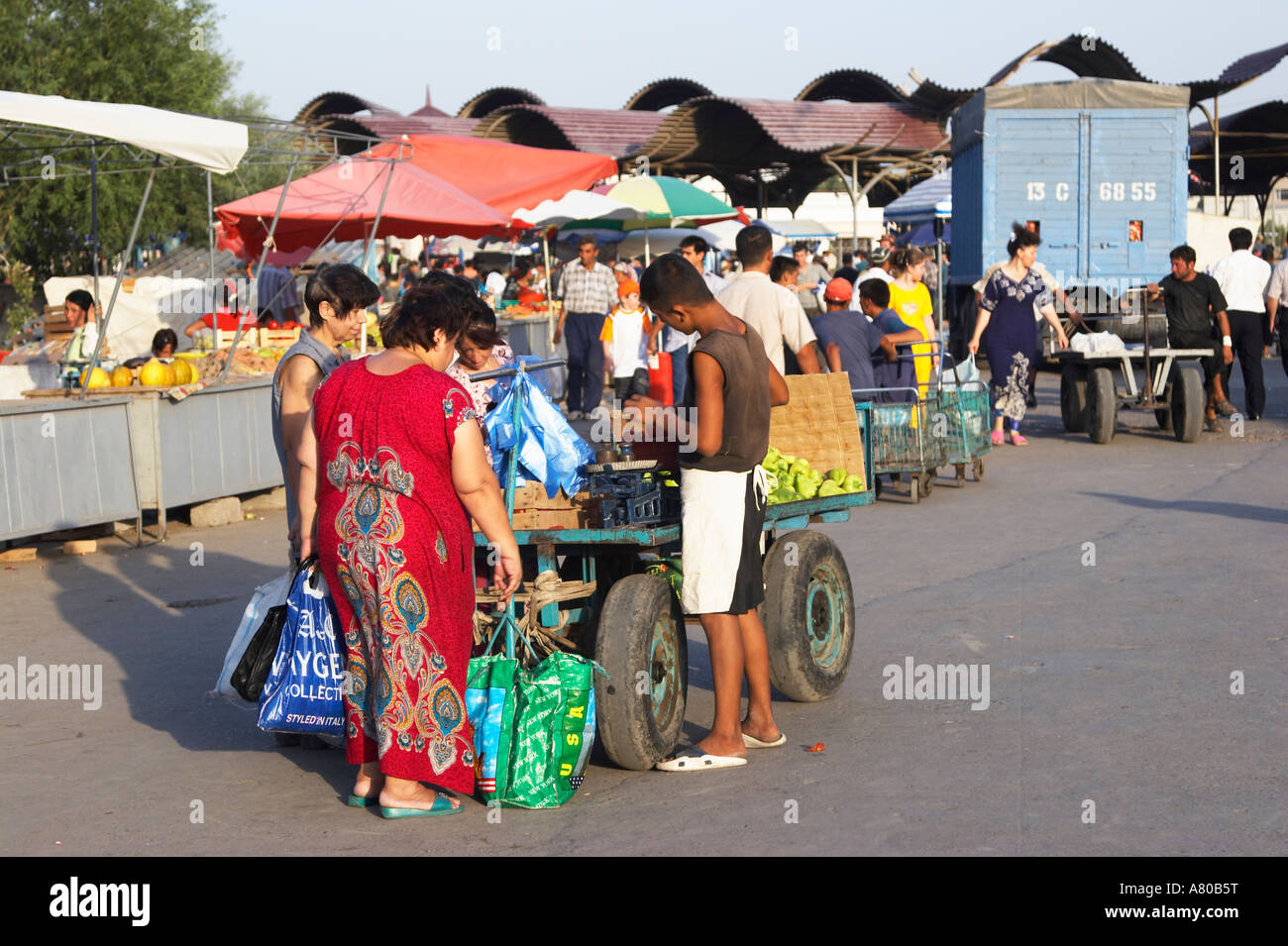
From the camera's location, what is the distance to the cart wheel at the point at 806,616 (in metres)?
6.42

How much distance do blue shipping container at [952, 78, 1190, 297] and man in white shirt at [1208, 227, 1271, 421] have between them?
12.7ft

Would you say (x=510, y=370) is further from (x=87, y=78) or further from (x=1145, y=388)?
(x=87, y=78)

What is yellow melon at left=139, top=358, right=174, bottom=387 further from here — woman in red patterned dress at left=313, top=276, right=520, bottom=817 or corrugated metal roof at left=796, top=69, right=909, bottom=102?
corrugated metal roof at left=796, top=69, right=909, bottom=102

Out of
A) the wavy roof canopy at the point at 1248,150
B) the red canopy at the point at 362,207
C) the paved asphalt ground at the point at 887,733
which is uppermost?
the wavy roof canopy at the point at 1248,150

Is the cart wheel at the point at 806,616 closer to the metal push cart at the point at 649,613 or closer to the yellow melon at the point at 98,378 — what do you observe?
the metal push cart at the point at 649,613

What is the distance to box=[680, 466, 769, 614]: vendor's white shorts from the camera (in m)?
5.68

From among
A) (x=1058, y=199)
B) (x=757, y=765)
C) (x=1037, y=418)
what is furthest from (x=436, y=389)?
(x=1058, y=199)

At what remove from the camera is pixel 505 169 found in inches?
674

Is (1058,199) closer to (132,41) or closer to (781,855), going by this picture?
(132,41)

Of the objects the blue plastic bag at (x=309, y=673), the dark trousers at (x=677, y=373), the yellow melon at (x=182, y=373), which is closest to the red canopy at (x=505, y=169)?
the dark trousers at (x=677, y=373)

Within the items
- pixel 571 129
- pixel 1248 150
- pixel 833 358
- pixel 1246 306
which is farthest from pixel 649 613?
pixel 1248 150

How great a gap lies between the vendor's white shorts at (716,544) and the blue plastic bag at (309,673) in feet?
4.29
